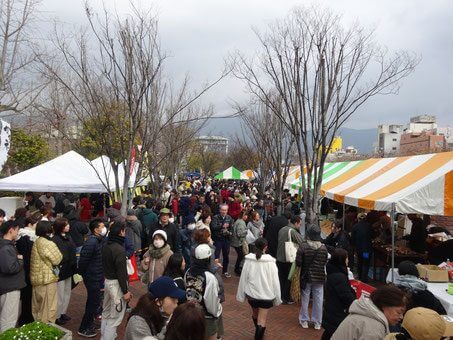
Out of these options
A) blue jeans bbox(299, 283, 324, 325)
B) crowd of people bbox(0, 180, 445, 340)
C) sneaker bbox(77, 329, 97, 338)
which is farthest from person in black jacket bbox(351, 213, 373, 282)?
sneaker bbox(77, 329, 97, 338)

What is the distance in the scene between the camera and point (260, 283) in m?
5.27

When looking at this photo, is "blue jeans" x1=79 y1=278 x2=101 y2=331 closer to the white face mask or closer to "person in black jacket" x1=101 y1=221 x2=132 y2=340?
"person in black jacket" x1=101 y1=221 x2=132 y2=340

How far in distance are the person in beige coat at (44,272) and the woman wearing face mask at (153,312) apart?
2.75 m

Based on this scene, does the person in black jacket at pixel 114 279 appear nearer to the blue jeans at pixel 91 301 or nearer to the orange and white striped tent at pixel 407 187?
the blue jeans at pixel 91 301

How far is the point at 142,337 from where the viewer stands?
2.86 m

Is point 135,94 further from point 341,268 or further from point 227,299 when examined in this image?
point 341,268

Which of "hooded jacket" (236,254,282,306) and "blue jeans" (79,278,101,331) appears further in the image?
"blue jeans" (79,278,101,331)

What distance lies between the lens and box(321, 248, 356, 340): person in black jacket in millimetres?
4465

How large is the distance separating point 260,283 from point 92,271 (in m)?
2.42

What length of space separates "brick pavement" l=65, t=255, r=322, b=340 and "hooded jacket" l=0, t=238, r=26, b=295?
1406 millimetres

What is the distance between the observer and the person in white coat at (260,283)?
525 cm

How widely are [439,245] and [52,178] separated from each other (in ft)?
35.1

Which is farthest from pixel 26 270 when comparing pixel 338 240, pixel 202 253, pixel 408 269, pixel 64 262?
pixel 338 240

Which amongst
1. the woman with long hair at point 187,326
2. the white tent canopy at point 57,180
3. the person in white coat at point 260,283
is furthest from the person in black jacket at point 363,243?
the white tent canopy at point 57,180
